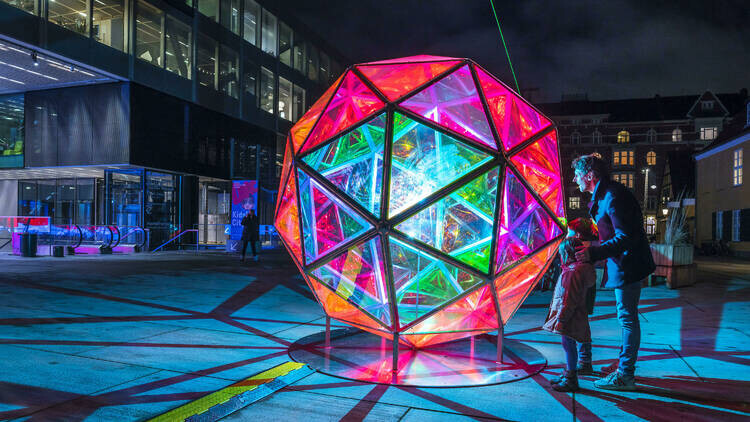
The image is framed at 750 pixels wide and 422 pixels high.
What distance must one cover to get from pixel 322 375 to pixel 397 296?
1025 millimetres

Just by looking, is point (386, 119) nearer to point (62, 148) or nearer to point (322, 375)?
point (322, 375)

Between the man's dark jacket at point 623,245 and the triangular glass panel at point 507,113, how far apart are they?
1.09 metres

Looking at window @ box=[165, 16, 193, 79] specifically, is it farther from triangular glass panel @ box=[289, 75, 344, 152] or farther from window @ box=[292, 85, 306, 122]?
triangular glass panel @ box=[289, 75, 344, 152]

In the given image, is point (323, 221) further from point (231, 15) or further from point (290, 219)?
point (231, 15)

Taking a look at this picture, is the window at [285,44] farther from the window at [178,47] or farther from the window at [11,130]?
the window at [11,130]

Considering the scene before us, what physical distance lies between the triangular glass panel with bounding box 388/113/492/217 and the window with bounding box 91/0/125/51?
19.7 m

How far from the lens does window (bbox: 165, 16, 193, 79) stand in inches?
939

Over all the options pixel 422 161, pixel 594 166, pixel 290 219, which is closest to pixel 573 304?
pixel 594 166

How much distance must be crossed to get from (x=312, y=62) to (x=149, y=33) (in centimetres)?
1618

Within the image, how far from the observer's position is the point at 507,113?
5.29 m

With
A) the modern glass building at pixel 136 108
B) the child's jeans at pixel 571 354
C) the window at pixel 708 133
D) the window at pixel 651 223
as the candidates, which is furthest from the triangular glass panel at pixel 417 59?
the window at pixel 708 133

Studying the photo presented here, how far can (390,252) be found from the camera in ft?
15.4

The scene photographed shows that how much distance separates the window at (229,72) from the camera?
89.9 ft

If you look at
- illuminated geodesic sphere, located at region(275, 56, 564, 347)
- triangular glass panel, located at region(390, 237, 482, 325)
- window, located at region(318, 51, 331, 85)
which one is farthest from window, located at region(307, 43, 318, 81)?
triangular glass panel, located at region(390, 237, 482, 325)
